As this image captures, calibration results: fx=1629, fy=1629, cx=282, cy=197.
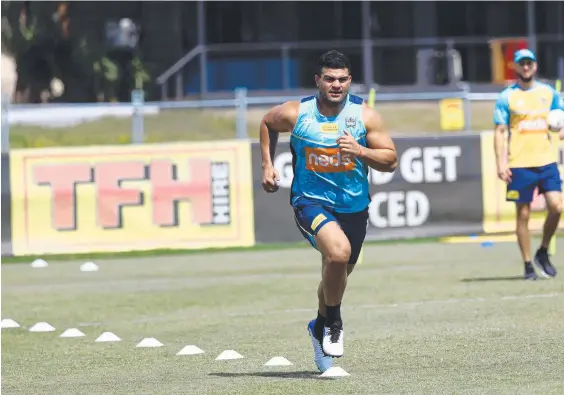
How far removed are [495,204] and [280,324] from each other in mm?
9173

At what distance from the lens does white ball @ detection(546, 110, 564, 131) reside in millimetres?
14711

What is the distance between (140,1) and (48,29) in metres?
2.20

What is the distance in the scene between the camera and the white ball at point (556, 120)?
14.7m

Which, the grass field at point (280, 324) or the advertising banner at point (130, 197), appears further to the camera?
the advertising banner at point (130, 197)

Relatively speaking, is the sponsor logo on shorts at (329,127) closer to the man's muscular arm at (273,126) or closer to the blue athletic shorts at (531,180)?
the man's muscular arm at (273,126)

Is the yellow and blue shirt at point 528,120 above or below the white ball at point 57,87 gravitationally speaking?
below

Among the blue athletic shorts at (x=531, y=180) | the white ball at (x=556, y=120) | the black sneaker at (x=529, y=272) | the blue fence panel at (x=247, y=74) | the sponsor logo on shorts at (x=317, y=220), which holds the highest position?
the blue fence panel at (x=247, y=74)

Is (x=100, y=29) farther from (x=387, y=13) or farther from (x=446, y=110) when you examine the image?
(x=446, y=110)

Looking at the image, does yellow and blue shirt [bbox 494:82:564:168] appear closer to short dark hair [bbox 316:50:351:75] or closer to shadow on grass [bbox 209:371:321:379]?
short dark hair [bbox 316:50:351:75]

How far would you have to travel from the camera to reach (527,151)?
48.9 feet

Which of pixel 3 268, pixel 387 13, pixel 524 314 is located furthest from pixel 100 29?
pixel 524 314

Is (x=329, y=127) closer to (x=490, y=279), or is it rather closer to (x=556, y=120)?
(x=556, y=120)

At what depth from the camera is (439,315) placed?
1248 cm

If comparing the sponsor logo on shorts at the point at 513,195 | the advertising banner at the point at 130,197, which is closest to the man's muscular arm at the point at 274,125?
the sponsor logo on shorts at the point at 513,195
